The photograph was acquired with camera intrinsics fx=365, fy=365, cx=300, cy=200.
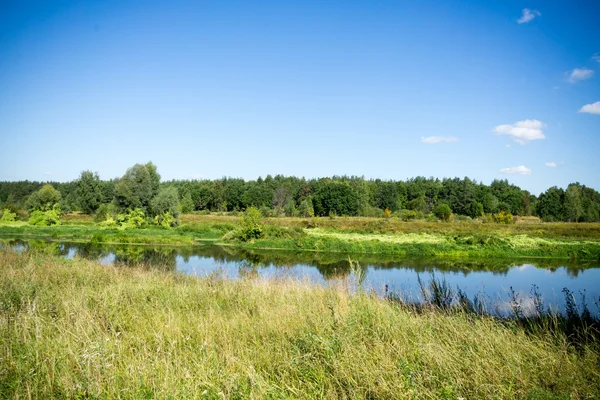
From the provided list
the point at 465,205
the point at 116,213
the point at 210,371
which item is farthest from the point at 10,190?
the point at 210,371

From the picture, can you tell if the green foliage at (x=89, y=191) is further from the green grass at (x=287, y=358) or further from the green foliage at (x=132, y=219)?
the green grass at (x=287, y=358)

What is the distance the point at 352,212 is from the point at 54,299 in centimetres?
7308

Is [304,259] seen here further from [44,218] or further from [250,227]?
[44,218]

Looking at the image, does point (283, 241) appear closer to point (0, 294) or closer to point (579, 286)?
point (579, 286)

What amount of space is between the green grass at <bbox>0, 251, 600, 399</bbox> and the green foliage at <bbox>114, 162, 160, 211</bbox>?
3691 cm

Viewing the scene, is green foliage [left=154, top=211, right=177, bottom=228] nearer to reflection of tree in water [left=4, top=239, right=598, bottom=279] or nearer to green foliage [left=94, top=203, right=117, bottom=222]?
green foliage [left=94, top=203, right=117, bottom=222]

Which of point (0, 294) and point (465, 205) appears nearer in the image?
point (0, 294)

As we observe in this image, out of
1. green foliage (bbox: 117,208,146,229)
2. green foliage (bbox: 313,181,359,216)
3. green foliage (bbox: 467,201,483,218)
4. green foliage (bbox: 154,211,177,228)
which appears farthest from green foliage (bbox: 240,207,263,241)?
green foliage (bbox: 467,201,483,218)

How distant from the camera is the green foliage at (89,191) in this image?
58684 mm

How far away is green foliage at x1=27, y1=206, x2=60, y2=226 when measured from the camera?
42.1 meters

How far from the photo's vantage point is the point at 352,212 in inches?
3098

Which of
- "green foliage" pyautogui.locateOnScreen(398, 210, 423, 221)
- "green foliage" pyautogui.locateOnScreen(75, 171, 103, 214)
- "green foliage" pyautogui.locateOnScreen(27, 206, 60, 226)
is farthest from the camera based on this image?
"green foliage" pyautogui.locateOnScreen(398, 210, 423, 221)

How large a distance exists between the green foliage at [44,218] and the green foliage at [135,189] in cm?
822

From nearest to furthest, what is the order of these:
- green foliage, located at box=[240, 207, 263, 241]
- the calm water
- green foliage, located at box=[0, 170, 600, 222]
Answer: the calm water < green foliage, located at box=[240, 207, 263, 241] < green foliage, located at box=[0, 170, 600, 222]
